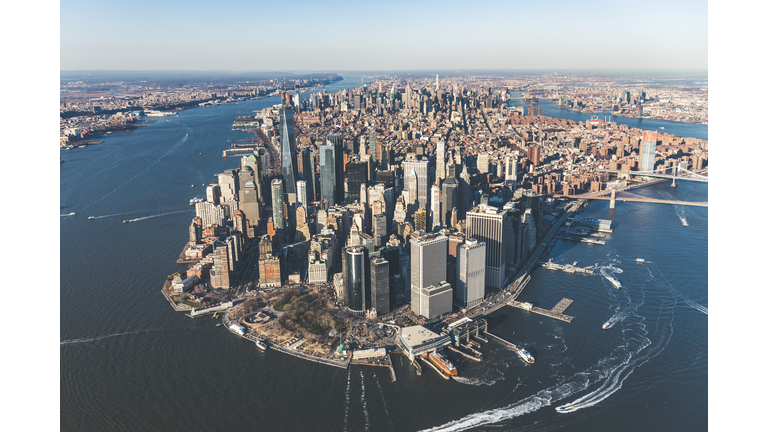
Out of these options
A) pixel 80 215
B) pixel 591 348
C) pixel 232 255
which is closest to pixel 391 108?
pixel 80 215

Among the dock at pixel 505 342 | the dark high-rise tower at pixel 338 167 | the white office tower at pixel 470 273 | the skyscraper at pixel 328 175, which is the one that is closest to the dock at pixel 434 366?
the dock at pixel 505 342

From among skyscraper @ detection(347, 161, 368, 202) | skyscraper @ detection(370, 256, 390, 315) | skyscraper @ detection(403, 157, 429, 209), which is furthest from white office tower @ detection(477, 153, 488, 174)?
skyscraper @ detection(370, 256, 390, 315)

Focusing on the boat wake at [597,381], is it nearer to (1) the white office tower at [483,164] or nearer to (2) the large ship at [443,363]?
(2) the large ship at [443,363]

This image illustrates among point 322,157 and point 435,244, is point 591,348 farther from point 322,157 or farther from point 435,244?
point 322,157

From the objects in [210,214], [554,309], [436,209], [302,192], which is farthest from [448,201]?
[210,214]

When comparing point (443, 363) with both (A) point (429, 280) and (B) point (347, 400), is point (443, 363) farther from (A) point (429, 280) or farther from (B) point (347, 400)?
(A) point (429, 280)

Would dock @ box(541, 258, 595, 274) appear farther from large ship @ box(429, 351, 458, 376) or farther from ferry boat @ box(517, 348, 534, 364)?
large ship @ box(429, 351, 458, 376)
